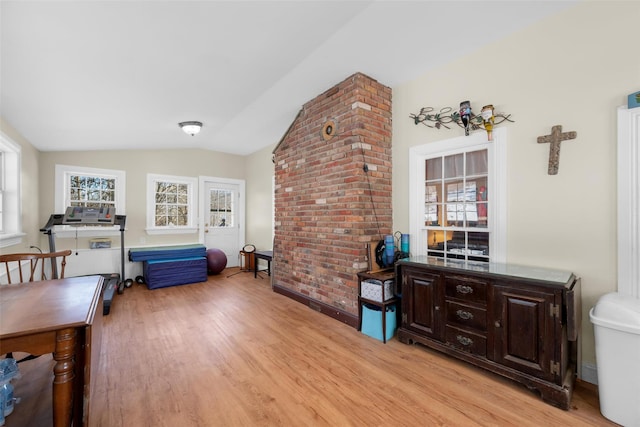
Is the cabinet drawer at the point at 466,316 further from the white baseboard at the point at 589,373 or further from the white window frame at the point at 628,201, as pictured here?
the white window frame at the point at 628,201

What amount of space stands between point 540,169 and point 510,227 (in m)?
0.54

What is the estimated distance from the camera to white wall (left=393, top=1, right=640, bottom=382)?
2.02 m

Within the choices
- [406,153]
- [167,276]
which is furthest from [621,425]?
[167,276]

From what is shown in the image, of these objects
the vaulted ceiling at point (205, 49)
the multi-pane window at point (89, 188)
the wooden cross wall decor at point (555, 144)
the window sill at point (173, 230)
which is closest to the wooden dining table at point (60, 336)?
the vaulted ceiling at point (205, 49)

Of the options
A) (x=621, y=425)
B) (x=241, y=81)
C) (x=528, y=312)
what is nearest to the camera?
(x=621, y=425)

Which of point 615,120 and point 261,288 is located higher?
point 615,120

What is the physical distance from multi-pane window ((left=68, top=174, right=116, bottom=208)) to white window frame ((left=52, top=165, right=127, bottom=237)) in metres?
0.05

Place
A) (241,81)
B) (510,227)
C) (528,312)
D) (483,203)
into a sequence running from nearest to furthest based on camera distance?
(528,312), (510,227), (483,203), (241,81)

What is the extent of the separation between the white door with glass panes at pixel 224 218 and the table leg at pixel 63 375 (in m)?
5.20

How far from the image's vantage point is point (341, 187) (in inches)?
133

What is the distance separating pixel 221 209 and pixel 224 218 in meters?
0.22

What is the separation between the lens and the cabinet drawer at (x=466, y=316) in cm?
221

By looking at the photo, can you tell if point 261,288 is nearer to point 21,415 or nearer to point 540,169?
point 21,415

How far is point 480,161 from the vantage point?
2740mm
